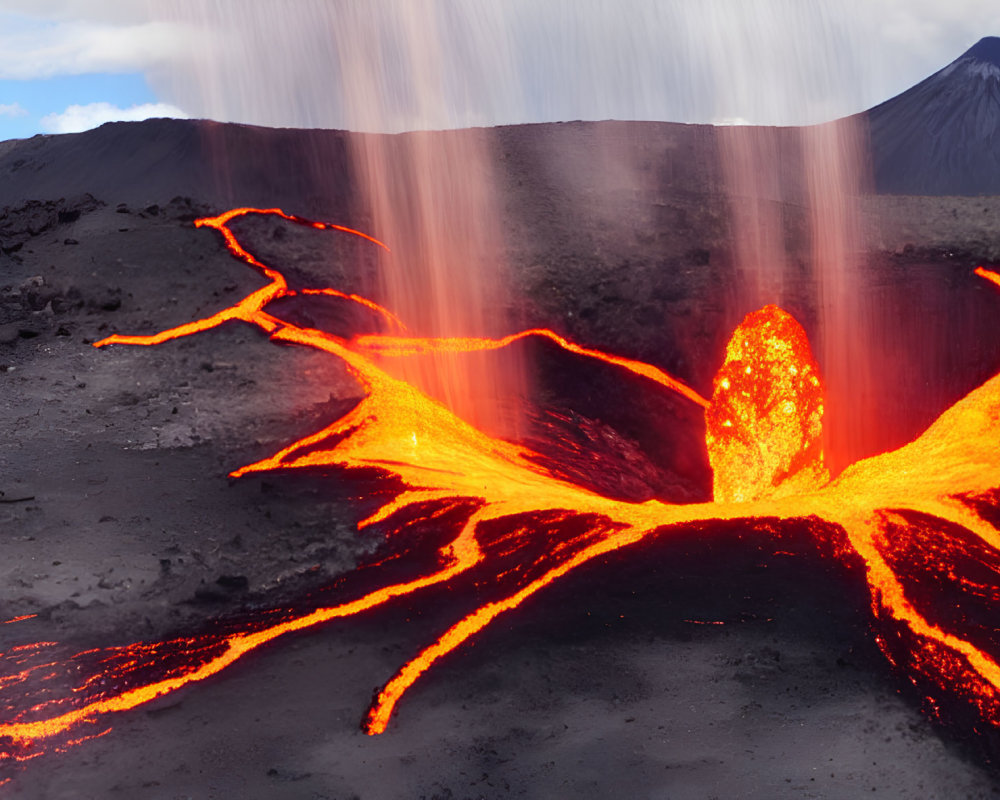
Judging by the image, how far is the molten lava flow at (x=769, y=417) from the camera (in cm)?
982

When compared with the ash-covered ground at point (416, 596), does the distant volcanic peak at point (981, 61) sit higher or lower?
higher

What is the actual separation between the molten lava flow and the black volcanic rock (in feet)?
25.0

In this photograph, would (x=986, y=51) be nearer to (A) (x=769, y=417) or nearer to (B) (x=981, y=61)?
(B) (x=981, y=61)

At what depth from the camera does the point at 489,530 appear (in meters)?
6.41

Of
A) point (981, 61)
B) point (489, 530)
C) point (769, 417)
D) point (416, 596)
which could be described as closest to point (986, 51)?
point (981, 61)

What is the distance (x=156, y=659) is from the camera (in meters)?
5.55

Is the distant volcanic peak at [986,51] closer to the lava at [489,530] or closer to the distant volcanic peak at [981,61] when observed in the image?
the distant volcanic peak at [981,61]

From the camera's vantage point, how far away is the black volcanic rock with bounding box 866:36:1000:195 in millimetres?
16047

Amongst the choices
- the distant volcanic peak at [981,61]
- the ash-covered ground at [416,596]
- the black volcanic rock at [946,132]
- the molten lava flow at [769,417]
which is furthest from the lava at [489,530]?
the distant volcanic peak at [981,61]

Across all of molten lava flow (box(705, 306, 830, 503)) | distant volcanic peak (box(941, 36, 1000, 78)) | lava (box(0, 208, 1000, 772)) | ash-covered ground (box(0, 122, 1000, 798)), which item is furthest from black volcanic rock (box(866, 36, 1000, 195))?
lava (box(0, 208, 1000, 772))

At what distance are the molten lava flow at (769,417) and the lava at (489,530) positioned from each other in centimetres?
87

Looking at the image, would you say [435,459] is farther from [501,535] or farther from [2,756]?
[2,756]

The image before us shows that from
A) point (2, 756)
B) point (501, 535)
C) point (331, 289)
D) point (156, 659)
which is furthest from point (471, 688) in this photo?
point (331, 289)

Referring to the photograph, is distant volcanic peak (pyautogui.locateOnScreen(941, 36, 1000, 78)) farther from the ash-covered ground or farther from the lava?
the lava
